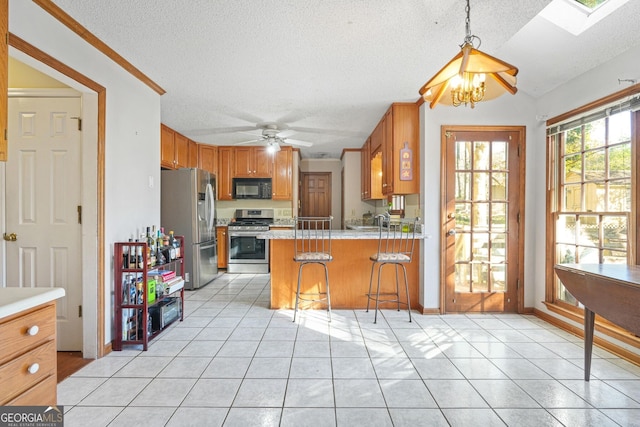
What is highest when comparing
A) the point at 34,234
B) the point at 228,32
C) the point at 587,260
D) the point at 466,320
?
the point at 228,32

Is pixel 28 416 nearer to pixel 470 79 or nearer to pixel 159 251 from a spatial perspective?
pixel 159 251

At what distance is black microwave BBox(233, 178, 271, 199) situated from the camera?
557cm

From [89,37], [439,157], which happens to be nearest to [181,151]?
[89,37]

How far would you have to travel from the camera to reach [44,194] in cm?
230

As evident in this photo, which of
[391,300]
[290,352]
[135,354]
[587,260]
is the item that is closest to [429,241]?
[391,300]

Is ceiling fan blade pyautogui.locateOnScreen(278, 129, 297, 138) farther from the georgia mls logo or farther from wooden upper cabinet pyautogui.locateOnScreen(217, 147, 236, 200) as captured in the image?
the georgia mls logo

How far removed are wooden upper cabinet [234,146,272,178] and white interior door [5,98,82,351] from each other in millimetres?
3319

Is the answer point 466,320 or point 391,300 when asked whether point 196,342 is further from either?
point 466,320

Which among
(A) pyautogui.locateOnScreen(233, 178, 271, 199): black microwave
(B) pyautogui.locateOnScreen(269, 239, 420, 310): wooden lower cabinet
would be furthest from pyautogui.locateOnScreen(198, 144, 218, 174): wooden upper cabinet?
(B) pyautogui.locateOnScreen(269, 239, 420, 310): wooden lower cabinet

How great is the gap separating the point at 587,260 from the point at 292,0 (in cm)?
311

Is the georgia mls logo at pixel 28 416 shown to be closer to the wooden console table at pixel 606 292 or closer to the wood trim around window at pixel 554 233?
the wooden console table at pixel 606 292

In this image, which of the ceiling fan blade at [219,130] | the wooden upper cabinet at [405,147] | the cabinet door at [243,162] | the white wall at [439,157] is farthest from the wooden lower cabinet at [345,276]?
the cabinet door at [243,162]

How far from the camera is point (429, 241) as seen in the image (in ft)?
10.4

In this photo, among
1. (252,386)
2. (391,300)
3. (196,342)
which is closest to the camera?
(252,386)
